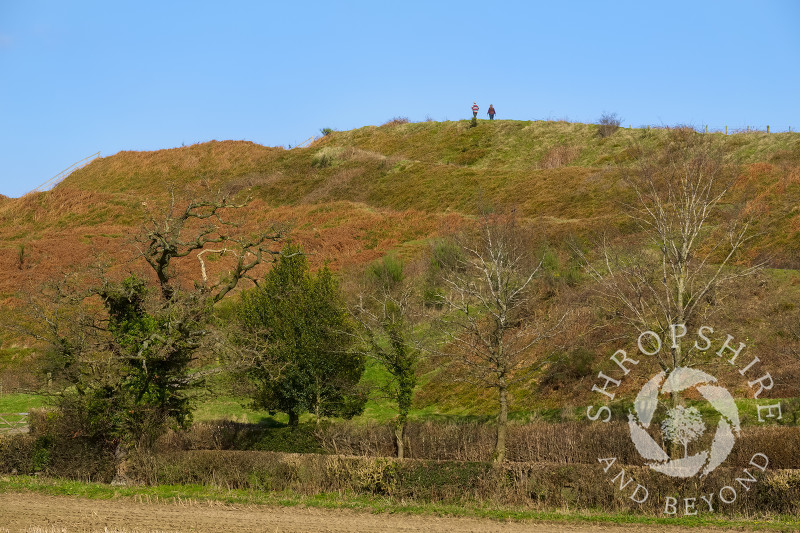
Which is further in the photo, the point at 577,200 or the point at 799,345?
the point at 577,200

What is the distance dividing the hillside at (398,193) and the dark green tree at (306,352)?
206 inches

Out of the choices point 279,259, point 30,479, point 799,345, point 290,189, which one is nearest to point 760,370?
point 799,345

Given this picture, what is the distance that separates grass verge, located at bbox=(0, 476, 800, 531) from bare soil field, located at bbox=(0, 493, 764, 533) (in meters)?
0.30

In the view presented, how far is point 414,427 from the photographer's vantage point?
20500 millimetres

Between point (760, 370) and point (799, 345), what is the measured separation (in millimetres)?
1270

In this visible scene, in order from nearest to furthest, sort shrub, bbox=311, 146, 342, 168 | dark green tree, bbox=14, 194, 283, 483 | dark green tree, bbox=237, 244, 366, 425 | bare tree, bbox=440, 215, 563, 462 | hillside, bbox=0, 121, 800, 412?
bare tree, bbox=440, 215, 563, 462
dark green tree, bbox=14, 194, 283, 483
dark green tree, bbox=237, 244, 366, 425
hillside, bbox=0, 121, 800, 412
shrub, bbox=311, 146, 342, 168

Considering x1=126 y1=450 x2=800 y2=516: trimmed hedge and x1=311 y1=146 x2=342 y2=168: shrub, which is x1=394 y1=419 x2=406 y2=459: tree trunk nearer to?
x1=126 y1=450 x2=800 y2=516: trimmed hedge

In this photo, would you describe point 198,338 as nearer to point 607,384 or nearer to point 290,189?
point 607,384

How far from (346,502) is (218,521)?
2771 millimetres

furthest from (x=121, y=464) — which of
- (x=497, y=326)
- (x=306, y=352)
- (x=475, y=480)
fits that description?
(x=497, y=326)

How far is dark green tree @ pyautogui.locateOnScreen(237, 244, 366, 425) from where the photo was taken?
2261 centimetres

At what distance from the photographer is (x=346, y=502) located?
15.3m

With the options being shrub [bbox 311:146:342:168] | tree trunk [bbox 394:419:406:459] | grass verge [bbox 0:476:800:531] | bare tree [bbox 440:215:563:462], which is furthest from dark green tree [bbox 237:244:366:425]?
shrub [bbox 311:146:342:168]

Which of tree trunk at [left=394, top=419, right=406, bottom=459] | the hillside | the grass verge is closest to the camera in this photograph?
the grass verge
